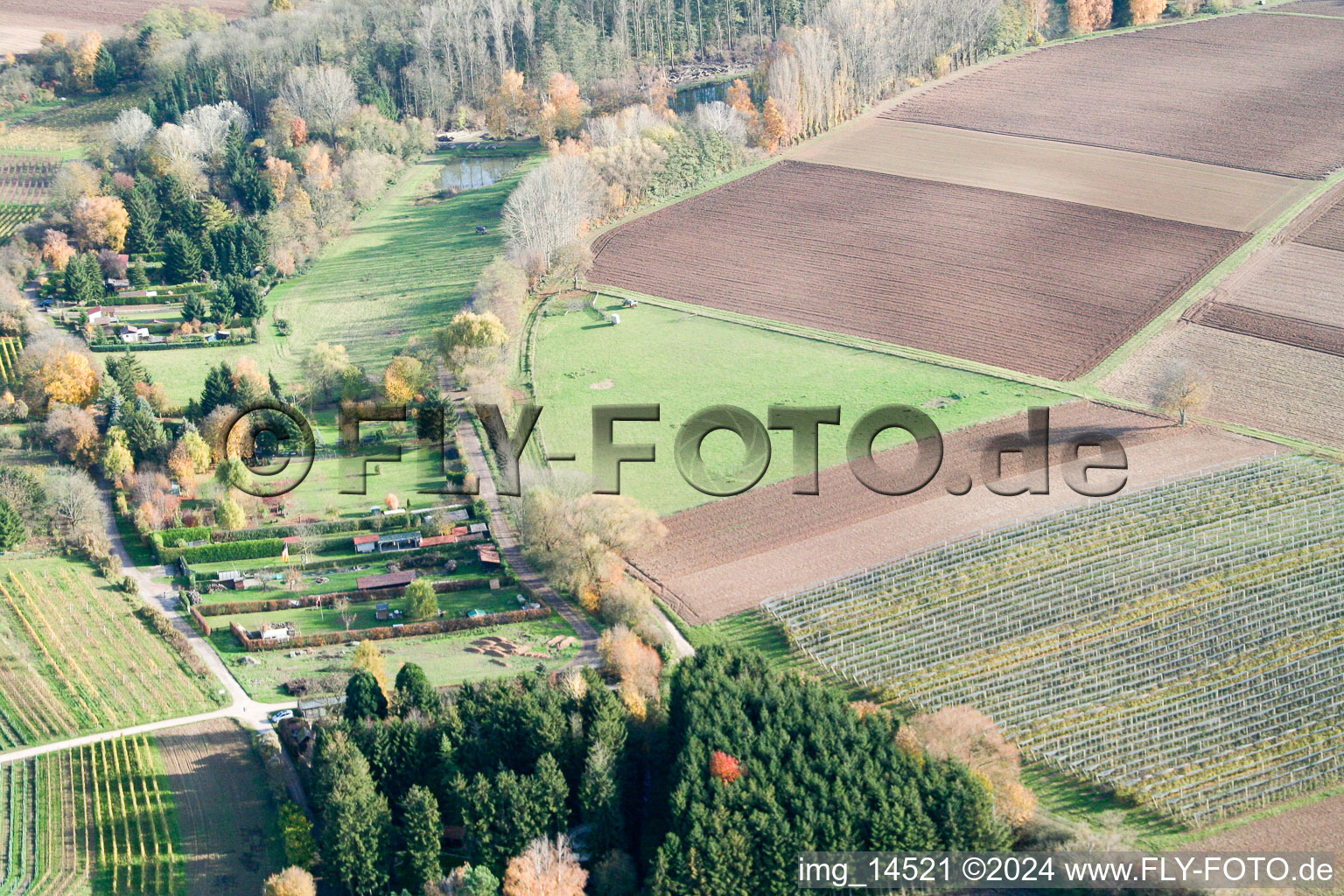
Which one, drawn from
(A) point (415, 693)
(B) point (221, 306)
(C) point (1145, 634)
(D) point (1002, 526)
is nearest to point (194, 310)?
(B) point (221, 306)

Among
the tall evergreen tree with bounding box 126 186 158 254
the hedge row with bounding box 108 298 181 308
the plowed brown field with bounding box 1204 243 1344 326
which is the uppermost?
the tall evergreen tree with bounding box 126 186 158 254

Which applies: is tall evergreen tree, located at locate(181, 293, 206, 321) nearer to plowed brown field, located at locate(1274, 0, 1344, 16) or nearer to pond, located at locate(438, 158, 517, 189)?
pond, located at locate(438, 158, 517, 189)

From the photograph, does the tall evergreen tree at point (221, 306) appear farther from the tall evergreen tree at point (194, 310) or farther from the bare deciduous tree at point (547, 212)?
the bare deciduous tree at point (547, 212)

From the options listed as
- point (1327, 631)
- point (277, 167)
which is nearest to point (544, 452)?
point (1327, 631)

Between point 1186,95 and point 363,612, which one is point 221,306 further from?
point 1186,95

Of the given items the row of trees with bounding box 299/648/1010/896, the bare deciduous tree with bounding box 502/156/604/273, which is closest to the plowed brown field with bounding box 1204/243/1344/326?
the bare deciduous tree with bounding box 502/156/604/273

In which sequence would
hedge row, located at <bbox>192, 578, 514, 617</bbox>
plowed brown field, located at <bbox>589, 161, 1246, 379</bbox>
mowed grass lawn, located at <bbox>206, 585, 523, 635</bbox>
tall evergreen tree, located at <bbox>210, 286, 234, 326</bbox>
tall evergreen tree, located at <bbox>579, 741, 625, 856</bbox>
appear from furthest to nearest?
tall evergreen tree, located at <bbox>210, 286, 234, 326</bbox> → plowed brown field, located at <bbox>589, 161, 1246, 379</bbox> → hedge row, located at <bbox>192, 578, 514, 617</bbox> → mowed grass lawn, located at <bbox>206, 585, 523, 635</bbox> → tall evergreen tree, located at <bbox>579, 741, 625, 856</bbox>

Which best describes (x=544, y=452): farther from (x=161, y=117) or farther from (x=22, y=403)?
(x=161, y=117)
